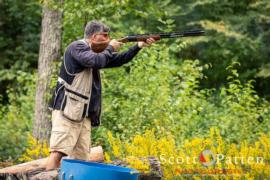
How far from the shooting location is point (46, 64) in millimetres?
10766

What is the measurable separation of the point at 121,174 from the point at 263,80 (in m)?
10.6

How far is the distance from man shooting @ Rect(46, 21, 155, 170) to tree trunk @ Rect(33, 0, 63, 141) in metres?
3.64

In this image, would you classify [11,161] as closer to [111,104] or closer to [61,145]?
[111,104]

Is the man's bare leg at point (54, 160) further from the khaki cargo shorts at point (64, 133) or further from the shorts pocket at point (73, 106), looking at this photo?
the shorts pocket at point (73, 106)

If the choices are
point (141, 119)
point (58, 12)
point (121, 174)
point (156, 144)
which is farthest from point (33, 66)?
point (121, 174)

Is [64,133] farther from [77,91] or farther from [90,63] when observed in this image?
[90,63]

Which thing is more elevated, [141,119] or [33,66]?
[33,66]

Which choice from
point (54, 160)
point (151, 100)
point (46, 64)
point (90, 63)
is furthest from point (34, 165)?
point (46, 64)

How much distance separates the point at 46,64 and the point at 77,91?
3990 mm

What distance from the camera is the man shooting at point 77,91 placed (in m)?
6.88

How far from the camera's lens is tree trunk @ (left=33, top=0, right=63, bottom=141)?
10688 millimetres

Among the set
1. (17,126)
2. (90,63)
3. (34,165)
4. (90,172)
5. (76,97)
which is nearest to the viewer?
(90,172)

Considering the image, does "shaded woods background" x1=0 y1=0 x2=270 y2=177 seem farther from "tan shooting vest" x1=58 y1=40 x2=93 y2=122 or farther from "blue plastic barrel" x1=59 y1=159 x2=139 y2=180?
"blue plastic barrel" x1=59 y1=159 x2=139 y2=180

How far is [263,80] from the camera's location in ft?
52.5
